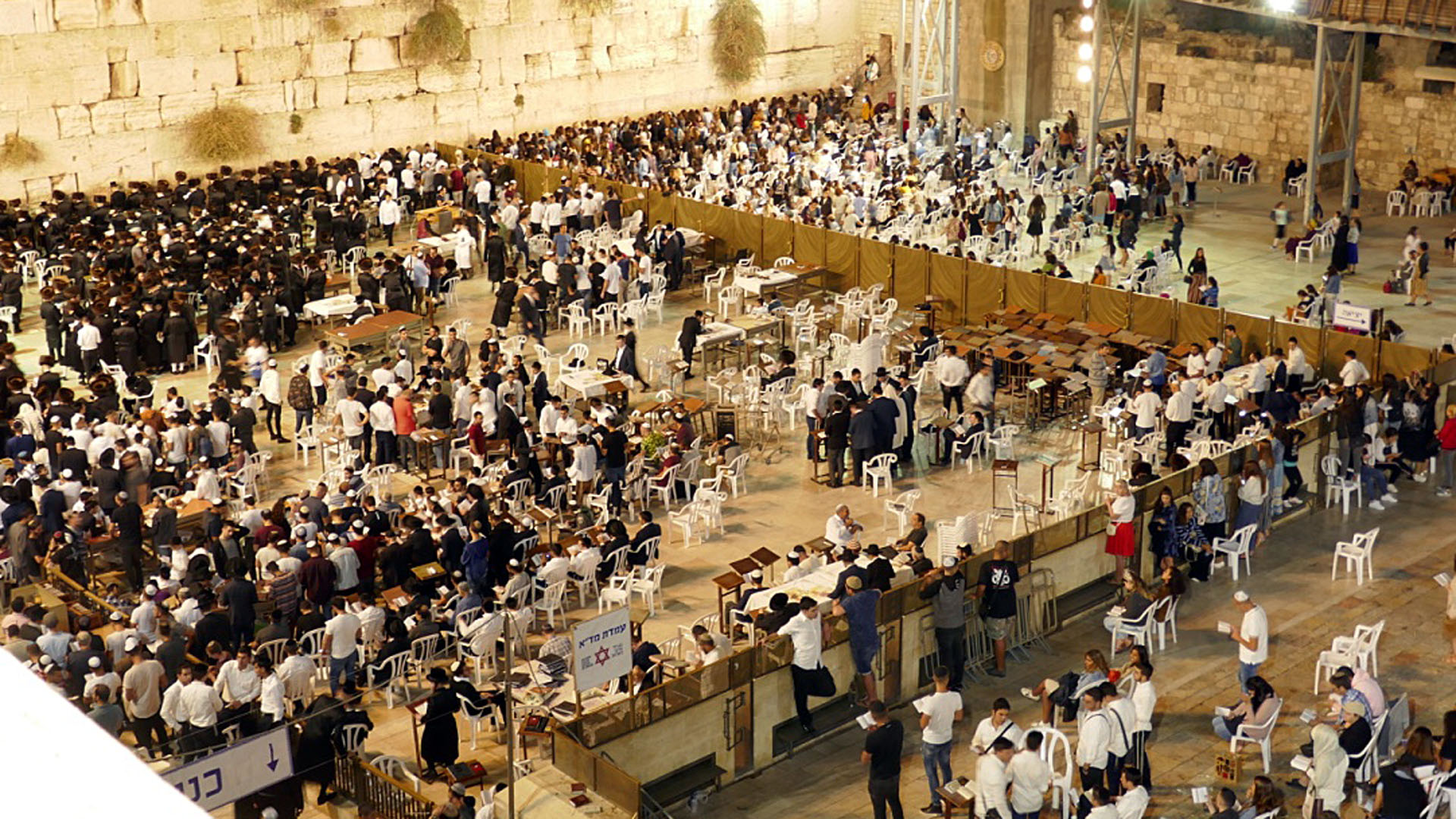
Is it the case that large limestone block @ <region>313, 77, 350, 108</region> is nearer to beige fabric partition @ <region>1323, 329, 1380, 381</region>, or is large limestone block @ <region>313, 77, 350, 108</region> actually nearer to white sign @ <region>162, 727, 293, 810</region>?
beige fabric partition @ <region>1323, 329, 1380, 381</region>

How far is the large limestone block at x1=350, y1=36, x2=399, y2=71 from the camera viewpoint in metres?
40.1

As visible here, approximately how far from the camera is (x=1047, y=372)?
2312cm

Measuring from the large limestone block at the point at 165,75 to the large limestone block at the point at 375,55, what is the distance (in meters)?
4.17

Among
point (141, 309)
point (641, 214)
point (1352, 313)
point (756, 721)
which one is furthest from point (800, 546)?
point (641, 214)

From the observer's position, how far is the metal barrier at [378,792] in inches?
488

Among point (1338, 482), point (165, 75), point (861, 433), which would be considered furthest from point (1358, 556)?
point (165, 75)

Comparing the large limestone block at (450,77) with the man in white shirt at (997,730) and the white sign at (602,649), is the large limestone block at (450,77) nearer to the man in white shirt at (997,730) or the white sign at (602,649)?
the white sign at (602,649)

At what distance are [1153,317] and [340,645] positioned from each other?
1410 cm

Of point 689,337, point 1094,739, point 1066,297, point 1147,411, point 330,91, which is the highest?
point 330,91

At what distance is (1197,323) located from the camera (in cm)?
2384

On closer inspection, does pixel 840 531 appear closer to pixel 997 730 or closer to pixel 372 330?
pixel 997 730

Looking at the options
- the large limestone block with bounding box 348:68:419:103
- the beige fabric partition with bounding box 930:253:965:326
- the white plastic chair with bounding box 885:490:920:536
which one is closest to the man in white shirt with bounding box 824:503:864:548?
the white plastic chair with bounding box 885:490:920:536

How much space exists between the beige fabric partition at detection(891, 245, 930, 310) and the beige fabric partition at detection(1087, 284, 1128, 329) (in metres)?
3.18

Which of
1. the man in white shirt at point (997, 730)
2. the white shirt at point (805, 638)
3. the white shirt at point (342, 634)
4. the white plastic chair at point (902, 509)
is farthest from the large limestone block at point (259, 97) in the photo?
the man in white shirt at point (997, 730)
